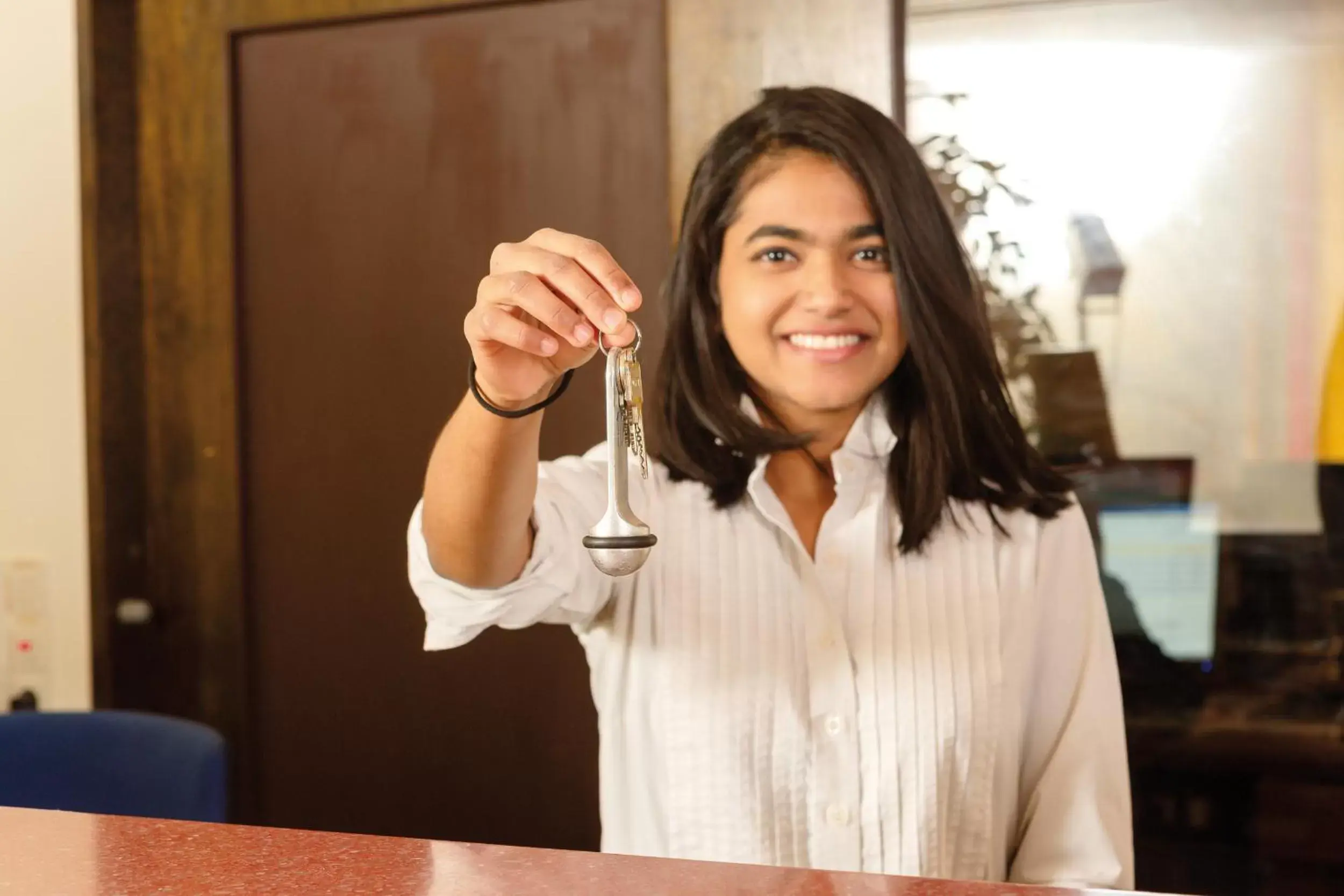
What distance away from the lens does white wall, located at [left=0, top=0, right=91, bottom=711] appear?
215 centimetres

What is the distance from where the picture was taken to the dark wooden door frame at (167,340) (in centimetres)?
215

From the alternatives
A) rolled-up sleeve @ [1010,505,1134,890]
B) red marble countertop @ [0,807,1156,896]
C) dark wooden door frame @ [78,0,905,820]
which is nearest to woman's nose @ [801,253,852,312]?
rolled-up sleeve @ [1010,505,1134,890]

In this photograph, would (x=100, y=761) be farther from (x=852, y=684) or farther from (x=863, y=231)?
(x=863, y=231)

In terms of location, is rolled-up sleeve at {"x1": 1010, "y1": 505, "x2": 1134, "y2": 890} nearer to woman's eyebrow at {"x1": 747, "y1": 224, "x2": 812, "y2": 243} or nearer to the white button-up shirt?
the white button-up shirt

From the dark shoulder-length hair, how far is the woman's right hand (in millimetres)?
385

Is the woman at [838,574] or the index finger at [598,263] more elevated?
the index finger at [598,263]

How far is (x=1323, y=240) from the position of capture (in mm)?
1683

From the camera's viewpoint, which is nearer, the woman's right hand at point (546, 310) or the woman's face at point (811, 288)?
the woman's right hand at point (546, 310)

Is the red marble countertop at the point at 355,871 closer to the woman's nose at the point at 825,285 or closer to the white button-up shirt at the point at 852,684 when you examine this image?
the white button-up shirt at the point at 852,684

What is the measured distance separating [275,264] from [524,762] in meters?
0.86

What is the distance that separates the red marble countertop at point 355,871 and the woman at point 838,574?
1.09 ft

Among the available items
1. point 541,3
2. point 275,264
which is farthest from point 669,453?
point 275,264

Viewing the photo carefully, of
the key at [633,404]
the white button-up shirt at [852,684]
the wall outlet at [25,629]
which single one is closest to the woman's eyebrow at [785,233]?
the white button-up shirt at [852,684]

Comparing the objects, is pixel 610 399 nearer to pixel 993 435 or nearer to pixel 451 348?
pixel 993 435
